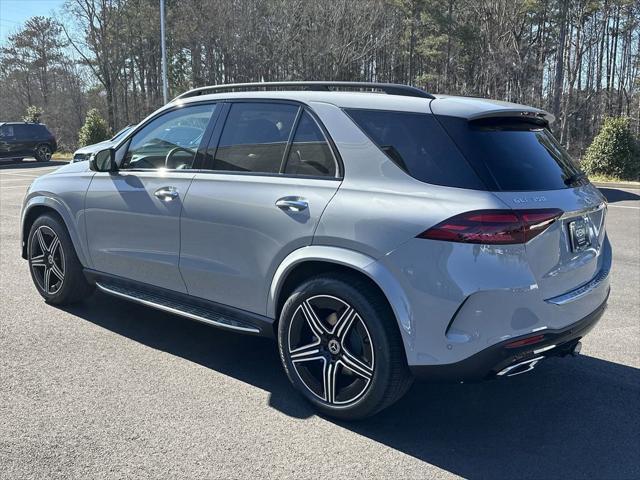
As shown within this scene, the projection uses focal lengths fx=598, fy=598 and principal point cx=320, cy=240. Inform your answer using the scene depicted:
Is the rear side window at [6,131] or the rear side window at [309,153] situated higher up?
the rear side window at [6,131]

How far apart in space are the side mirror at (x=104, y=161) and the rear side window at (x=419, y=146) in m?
2.21

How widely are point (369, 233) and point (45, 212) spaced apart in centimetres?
349

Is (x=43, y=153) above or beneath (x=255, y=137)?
beneath

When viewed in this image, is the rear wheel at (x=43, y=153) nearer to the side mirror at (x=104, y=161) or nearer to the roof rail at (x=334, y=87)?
the side mirror at (x=104, y=161)

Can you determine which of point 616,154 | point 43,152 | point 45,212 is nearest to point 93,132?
point 43,152

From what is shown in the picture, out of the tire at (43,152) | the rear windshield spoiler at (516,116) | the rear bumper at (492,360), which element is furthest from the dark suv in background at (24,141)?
the rear bumper at (492,360)

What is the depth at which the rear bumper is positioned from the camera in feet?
9.43

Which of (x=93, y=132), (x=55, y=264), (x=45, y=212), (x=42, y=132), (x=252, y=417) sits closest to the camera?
(x=252, y=417)

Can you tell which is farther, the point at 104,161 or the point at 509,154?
the point at 104,161

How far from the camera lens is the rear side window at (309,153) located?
11.3 ft

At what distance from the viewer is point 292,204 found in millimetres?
3447

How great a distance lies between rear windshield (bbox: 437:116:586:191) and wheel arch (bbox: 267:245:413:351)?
697 millimetres

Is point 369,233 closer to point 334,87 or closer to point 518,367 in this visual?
point 518,367

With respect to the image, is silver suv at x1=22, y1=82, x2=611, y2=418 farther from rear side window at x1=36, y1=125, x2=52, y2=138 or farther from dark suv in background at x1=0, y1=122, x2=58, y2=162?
rear side window at x1=36, y1=125, x2=52, y2=138
